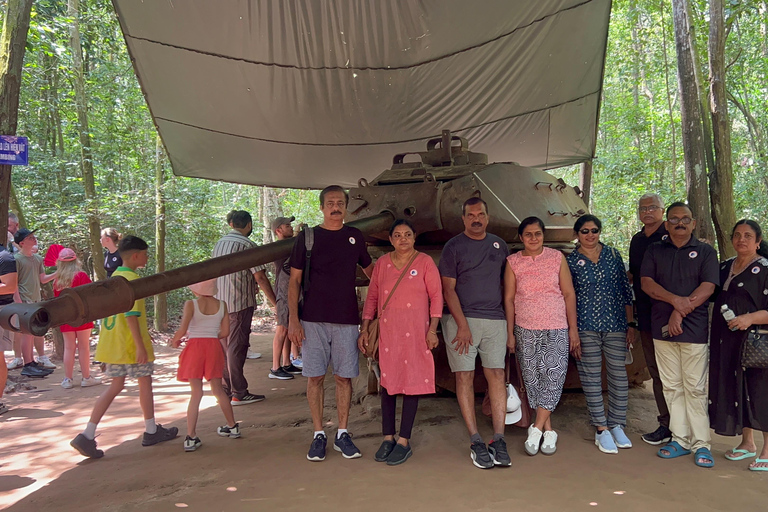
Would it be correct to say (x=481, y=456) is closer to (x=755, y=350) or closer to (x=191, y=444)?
(x=755, y=350)

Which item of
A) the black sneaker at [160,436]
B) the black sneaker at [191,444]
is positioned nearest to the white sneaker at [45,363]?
the black sneaker at [160,436]

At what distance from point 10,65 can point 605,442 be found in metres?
6.74

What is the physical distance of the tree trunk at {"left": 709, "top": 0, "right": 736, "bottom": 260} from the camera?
277 inches

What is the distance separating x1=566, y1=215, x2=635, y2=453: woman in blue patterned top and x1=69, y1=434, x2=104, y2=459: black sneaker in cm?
376

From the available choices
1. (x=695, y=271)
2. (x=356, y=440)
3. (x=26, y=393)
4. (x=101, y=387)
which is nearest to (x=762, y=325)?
(x=695, y=271)

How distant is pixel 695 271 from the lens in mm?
4098

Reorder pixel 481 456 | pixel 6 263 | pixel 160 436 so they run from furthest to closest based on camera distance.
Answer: pixel 6 263
pixel 160 436
pixel 481 456

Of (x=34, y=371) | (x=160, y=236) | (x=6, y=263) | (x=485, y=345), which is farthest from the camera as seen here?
Result: (x=160, y=236)

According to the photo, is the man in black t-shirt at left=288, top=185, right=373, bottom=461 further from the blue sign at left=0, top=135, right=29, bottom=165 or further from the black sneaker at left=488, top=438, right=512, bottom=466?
the blue sign at left=0, top=135, right=29, bottom=165

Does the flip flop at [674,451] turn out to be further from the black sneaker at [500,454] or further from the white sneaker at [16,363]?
the white sneaker at [16,363]

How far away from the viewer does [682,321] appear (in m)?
4.11

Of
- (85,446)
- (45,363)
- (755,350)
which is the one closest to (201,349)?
(85,446)

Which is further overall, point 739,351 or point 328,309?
point 328,309

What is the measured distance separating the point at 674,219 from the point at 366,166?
20.8 feet
